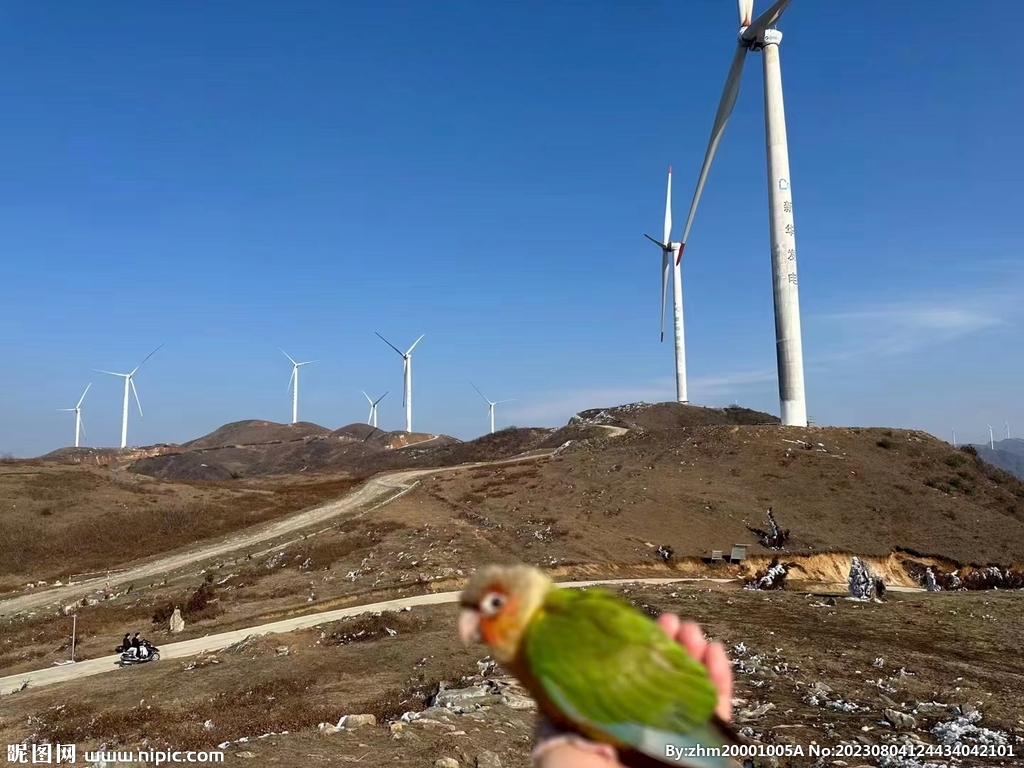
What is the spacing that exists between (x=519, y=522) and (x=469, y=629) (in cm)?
4978

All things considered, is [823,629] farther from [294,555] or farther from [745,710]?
[294,555]

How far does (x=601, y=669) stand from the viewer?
2883 millimetres

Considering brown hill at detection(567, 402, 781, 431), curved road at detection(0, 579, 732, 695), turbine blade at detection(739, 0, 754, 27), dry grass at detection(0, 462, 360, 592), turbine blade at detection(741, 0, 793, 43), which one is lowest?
curved road at detection(0, 579, 732, 695)

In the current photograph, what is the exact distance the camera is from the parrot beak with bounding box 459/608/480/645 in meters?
3.03

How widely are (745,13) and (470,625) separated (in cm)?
8215

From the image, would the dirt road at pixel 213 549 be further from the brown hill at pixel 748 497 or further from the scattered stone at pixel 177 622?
the scattered stone at pixel 177 622

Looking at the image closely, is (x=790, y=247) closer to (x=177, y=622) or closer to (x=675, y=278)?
(x=675, y=278)

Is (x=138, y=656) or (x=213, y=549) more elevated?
(x=213, y=549)

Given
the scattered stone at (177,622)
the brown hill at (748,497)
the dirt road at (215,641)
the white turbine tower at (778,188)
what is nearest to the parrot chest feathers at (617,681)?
the dirt road at (215,641)

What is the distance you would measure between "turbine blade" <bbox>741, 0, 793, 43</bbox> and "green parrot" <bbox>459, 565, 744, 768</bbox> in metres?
76.6

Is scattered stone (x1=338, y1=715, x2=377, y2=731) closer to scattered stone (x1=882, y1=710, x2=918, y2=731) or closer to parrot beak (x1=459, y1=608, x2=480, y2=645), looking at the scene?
scattered stone (x1=882, y1=710, x2=918, y2=731)

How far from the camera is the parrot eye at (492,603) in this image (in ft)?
10.1

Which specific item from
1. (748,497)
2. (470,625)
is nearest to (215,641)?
(470,625)

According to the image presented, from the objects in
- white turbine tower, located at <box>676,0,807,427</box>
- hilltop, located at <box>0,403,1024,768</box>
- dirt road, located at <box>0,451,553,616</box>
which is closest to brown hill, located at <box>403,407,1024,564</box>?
hilltop, located at <box>0,403,1024,768</box>
